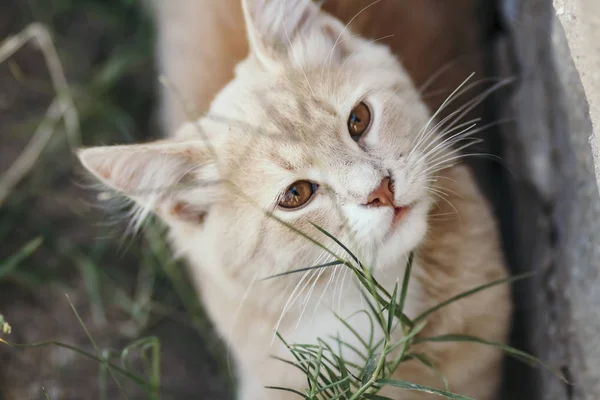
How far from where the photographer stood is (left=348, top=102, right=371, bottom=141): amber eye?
1.15 metres

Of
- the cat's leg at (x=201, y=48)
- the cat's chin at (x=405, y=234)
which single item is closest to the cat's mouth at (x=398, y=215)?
the cat's chin at (x=405, y=234)

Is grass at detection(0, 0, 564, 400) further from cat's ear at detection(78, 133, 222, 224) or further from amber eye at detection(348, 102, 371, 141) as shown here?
amber eye at detection(348, 102, 371, 141)

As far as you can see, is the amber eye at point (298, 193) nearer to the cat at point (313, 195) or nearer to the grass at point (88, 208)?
the cat at point (313, 195)

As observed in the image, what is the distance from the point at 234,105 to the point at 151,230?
806mm

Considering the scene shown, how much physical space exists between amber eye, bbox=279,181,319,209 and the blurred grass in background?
78 cm

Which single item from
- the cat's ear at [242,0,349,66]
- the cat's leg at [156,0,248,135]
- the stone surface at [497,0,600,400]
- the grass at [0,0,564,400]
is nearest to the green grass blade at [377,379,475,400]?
the stone surface at [497,0,600,400]

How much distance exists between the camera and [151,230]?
1907 millimetres

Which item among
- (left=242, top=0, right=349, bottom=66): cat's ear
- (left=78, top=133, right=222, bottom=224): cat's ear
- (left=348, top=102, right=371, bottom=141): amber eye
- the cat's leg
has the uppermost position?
the cat's leg

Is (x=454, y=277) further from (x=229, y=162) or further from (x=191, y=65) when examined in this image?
(x=191, y=65)

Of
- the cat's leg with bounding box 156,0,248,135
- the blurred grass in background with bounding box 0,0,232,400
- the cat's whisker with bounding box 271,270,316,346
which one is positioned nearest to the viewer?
the cat's whisker with bounding box 271,270,316,346

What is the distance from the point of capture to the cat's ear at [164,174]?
1127mm

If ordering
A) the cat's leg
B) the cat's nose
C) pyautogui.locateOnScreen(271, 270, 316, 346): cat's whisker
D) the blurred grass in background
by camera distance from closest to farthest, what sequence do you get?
the cat's nose, pyautogui.locateOnScreen(271, 270, 316, 346): cat's whisker, the cat's leg, the blurred grass in background

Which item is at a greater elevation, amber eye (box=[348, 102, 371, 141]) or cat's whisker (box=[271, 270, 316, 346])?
amber eye (box=[348, 102, 371, 141])

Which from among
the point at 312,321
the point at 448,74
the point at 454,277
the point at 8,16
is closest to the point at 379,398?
the point at 312,321
